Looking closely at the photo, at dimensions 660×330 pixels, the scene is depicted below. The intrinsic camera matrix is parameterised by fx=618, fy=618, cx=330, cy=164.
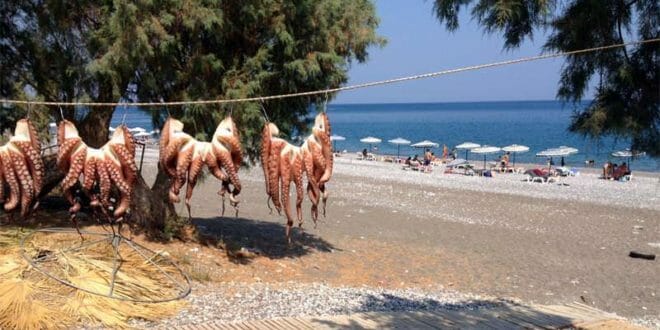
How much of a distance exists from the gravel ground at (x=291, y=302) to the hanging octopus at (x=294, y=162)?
1.96 metres

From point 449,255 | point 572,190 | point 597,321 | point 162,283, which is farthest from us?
point 572,190

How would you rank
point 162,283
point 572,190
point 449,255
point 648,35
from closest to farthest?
point 648,35, point 162,283, point 449,255, point 572,190

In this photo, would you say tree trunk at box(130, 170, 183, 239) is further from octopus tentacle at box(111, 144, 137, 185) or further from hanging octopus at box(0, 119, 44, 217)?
octopus tentacle at box(111, 144, 137, 185)

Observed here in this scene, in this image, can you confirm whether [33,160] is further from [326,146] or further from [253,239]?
[253,239]

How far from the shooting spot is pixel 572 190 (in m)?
33.0

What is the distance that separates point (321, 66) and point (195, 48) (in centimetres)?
248

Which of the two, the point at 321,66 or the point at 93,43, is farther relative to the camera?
the point at 321,66

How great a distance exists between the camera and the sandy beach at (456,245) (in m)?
12.3

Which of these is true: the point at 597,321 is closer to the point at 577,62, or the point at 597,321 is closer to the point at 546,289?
the point at 577,62

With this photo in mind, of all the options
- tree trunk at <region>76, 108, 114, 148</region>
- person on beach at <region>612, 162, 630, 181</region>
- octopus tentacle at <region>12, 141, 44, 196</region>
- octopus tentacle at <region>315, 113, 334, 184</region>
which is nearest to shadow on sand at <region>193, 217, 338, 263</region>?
tree trunk at <region>76, 108, 114, 148</region>

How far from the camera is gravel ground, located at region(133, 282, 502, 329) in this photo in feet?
25.4

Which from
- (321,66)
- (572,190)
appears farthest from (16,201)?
(572,190)

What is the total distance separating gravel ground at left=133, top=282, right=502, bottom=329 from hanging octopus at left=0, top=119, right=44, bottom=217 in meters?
2.14

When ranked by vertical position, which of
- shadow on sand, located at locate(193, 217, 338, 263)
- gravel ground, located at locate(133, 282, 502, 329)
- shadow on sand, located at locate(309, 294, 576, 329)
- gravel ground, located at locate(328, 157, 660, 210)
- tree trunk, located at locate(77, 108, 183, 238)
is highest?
tree trunk, located at locate(77, 108, 183, 238)
